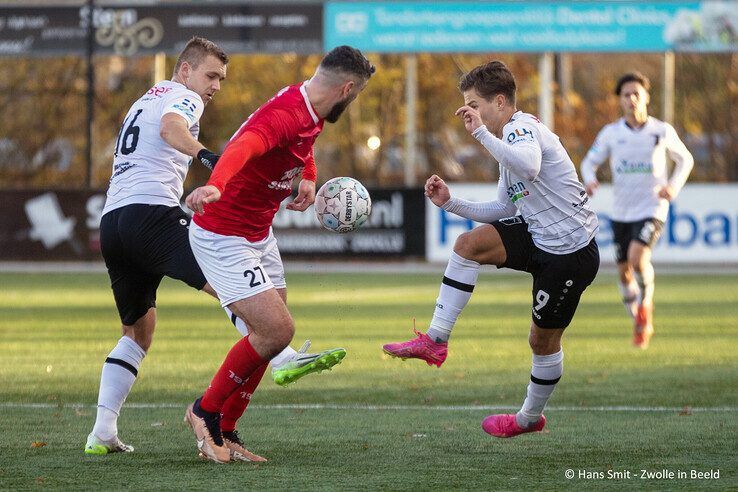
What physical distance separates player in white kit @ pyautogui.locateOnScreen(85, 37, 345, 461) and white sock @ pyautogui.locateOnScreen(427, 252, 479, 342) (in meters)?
1.05

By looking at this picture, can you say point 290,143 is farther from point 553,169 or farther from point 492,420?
point 492,420

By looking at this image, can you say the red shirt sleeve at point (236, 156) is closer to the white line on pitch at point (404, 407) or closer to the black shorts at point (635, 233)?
the white line on pitch at point (404, 407)

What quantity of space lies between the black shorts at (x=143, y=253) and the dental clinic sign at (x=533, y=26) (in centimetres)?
2207

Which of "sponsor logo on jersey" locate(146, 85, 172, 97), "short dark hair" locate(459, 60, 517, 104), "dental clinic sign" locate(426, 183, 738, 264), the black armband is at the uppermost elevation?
"short dark hair" locate(459, 60, 517, 104)

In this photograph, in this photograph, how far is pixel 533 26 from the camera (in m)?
29.1

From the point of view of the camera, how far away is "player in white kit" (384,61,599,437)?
734cm

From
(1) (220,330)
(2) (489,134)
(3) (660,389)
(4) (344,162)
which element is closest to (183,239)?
(2) (489,134)

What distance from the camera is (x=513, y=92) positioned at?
742 cm

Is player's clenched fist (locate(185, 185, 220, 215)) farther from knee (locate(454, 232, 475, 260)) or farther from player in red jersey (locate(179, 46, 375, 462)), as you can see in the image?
knee (locate(454, 232, 475, 260))

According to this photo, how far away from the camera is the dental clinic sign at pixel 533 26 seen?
94.5 ft

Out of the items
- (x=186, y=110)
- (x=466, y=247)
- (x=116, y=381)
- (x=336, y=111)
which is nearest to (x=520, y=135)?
(x=466, y=247)

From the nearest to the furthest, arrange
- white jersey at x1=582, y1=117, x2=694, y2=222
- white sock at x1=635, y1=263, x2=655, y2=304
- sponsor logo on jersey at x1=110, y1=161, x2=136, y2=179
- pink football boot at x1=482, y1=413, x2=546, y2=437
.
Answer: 1. sponsor logo on jersey at x1=110, y1=161, x2=136, y2=179
2. pink football boot at x1=482, y1=413, x2=546, y2=437
3. white sock at x1=635, y1=263, x2=655, y2=304
4. white jersey at x1=582, y1=117, x2=694, y2=222

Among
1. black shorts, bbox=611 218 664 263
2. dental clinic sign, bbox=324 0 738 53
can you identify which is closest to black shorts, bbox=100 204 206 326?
black shorts, bbox=611 218 664 263

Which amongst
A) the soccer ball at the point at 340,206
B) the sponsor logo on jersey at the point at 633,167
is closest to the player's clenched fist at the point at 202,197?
the soccer ball at the point at 340,206
